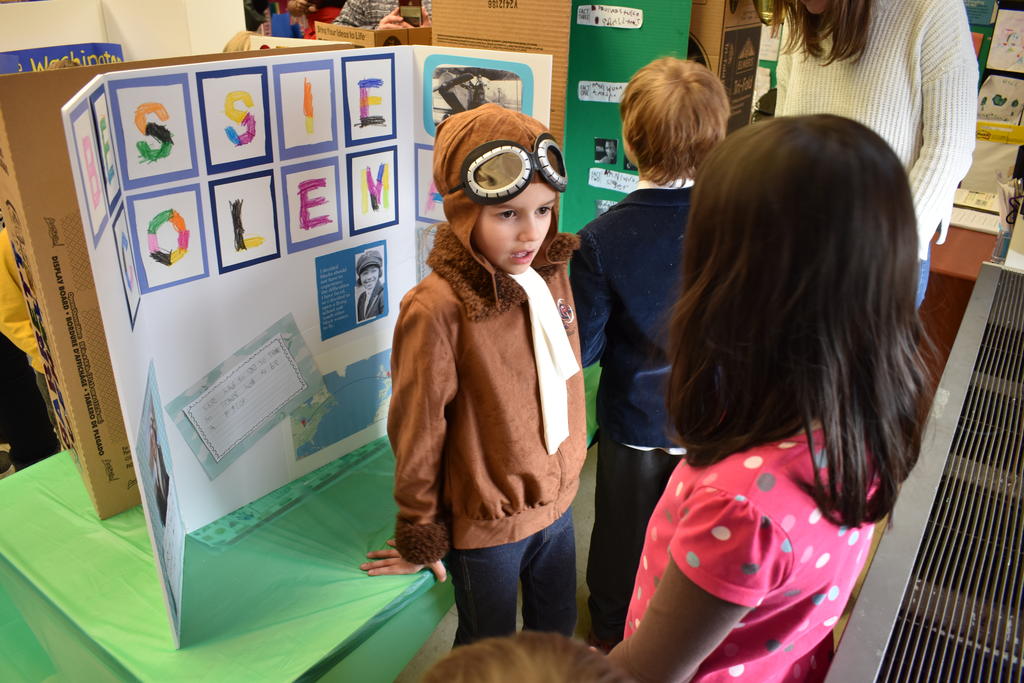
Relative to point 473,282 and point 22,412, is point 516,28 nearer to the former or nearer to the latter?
point 473,282

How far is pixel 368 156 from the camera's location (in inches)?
68.7

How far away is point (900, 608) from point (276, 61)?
54.9 inches

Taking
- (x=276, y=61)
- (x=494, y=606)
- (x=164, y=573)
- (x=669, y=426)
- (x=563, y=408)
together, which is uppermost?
(x=276, y=61)

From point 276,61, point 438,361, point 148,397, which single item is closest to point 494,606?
point 438,361

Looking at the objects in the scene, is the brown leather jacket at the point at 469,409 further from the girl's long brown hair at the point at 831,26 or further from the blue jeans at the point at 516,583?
the girl's long brown hair at the point at 831,26

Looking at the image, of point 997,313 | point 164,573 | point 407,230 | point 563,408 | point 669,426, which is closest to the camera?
point 669,426

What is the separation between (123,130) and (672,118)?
996 millimetres

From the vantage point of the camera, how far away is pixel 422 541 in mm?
1459

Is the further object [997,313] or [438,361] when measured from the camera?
[997,313]

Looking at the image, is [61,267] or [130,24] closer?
[61,267]

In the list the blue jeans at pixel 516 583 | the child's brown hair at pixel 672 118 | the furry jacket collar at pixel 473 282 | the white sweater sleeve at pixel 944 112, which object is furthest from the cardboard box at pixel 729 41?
the blue jeans at pixel 516 583

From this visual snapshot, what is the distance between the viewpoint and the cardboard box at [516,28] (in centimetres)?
210

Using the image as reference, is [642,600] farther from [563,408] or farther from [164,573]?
[164,573]

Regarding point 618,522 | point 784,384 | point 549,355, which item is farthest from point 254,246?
point 784,384
